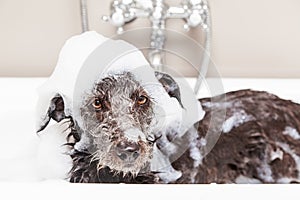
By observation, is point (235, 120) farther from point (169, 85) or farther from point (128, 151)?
point (128, 151)

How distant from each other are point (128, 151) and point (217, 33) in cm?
89

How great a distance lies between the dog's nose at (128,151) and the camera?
87cm

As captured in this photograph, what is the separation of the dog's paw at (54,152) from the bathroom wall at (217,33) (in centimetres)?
65

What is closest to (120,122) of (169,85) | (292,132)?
(169,85)

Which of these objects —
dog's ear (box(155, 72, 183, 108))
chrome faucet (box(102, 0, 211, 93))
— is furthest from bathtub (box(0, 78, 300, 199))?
dog's ear (box(155, 72, 183, 108))

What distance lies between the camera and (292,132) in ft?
4.06

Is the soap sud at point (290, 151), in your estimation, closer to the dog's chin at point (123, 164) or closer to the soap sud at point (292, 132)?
the soap sud at point (292, 132)

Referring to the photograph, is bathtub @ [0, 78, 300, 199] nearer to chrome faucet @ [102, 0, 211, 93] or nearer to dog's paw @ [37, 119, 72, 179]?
dog's paw @ [37, 119, 72, 179]

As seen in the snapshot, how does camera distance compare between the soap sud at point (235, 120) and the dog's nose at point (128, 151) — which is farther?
the soap sud at point (235, 120)

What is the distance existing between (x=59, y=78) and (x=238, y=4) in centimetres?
79

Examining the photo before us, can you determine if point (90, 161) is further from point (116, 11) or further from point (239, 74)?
point (239, 74)

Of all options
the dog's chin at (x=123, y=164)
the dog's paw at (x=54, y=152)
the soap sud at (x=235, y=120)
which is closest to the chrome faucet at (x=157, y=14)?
the soap sud at (x=235, y=120)

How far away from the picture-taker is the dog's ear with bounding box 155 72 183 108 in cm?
101

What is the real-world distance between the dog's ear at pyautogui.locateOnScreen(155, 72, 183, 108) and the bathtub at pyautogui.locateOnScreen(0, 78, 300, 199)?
0.28 meters
